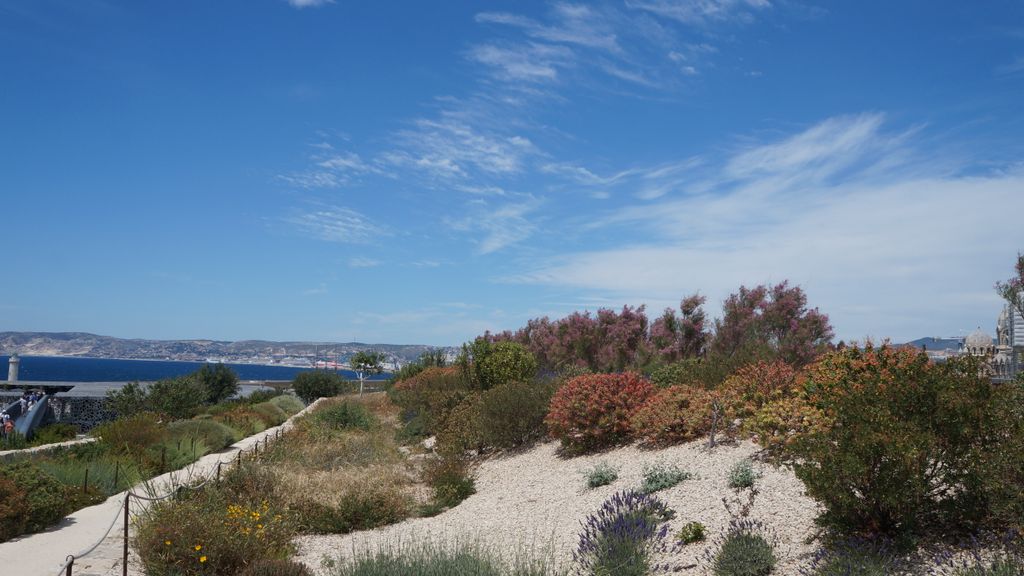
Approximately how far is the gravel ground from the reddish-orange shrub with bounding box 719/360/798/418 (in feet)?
2.41

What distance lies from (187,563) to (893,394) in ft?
22.8

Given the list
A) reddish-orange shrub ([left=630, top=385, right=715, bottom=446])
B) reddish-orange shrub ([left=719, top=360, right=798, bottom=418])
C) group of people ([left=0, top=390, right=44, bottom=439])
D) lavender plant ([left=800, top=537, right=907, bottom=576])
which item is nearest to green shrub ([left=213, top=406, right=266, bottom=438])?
group of people ([left=0, top=390, right=44, bottom=439])

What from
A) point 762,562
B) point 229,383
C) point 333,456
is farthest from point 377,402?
point 762,562

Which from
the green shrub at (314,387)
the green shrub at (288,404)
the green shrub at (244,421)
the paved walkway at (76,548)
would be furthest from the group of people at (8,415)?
the paved walkway at (76,548)

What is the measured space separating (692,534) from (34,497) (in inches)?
334

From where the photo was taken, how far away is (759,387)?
11641mm

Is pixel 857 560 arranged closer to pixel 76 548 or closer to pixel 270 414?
pixel 76 548

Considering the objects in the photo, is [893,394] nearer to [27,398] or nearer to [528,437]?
[528,437]

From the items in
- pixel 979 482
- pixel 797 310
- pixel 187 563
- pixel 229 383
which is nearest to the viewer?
pixel 979 482

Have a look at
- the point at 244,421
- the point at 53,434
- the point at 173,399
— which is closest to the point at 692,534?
the point at 244,421

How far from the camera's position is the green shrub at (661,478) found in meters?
9.39

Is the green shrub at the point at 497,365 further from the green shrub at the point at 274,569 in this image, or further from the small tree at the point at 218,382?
the small tree at the point at 218,382

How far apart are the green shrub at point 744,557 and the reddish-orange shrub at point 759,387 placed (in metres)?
4.80

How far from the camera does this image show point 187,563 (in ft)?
24.0
